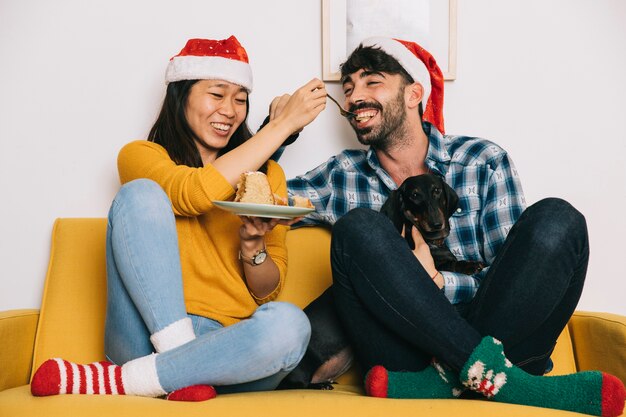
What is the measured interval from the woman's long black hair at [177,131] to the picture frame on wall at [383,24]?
579 millimetres

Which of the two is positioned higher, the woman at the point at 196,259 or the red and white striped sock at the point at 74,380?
the woman at the point at 196,259

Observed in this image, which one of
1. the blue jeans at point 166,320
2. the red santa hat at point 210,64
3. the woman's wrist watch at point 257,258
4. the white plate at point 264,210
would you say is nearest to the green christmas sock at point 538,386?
the blue jeans at point 166,320

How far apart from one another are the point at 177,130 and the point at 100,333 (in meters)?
0.66

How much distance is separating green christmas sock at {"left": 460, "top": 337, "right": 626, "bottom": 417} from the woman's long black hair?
894 millimetres

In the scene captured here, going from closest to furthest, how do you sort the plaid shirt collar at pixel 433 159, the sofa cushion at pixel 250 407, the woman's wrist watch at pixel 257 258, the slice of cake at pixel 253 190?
the sofa cushion at pixel 250 407, the slice of cake at pixel 253 190, the woman's wrist watch at pixel 257 258, the plaid shirt collar at pixel 433 159

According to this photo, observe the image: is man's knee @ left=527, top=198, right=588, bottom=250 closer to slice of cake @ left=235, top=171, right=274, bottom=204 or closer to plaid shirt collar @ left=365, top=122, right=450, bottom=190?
plaid shirt collar @ left=365, top=122, right=450, bottom=190

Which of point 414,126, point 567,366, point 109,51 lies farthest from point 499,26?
point 109,51

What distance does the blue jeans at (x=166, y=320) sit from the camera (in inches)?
53.7

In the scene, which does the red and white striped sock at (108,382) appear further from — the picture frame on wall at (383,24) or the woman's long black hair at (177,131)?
the picture frame on wall at (383,24)

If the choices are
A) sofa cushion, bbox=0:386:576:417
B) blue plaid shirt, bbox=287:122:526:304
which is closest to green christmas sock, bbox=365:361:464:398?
sofa cushion, bbox=0:386:576:417

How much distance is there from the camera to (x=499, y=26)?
2320mm

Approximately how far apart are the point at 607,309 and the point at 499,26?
1.12 m

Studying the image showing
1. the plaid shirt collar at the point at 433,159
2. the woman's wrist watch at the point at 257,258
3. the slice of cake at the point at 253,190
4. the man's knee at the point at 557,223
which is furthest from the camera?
the plaid shirt collar at the point at 433,159

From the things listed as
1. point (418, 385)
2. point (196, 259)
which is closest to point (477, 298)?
point (418, 385)
